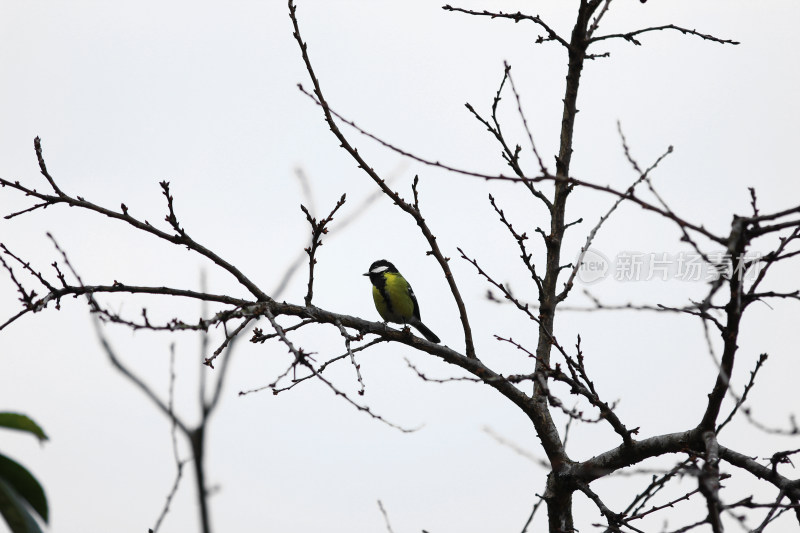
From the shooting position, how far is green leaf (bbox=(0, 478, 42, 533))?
1.75 meters

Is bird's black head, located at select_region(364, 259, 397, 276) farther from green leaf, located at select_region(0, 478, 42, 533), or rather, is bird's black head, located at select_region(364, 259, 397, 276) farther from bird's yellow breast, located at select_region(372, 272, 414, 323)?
green leaf, located at select_region(0, 478, 42, 533)

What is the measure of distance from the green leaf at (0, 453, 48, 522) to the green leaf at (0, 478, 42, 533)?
79 mm

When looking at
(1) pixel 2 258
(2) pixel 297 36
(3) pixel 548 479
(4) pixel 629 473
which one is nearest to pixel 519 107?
(2) pixel 297 36

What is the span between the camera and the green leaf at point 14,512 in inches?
69.0

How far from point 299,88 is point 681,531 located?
2708 mm

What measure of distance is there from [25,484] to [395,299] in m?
7.27

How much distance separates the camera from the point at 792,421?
134 inches

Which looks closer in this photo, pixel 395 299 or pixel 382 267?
pixel 395 299

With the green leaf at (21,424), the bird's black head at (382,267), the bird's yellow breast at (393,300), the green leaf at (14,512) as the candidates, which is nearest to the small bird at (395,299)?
the bird's yellow breast at (393,300)

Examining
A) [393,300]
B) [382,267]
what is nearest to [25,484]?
[393,300]

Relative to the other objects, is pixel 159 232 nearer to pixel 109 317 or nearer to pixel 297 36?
pixel 109 317

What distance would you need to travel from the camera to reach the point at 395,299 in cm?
909

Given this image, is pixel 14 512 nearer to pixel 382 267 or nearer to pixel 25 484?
pixel 25 484

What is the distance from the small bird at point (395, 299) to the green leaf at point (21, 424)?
7148 millimetres
